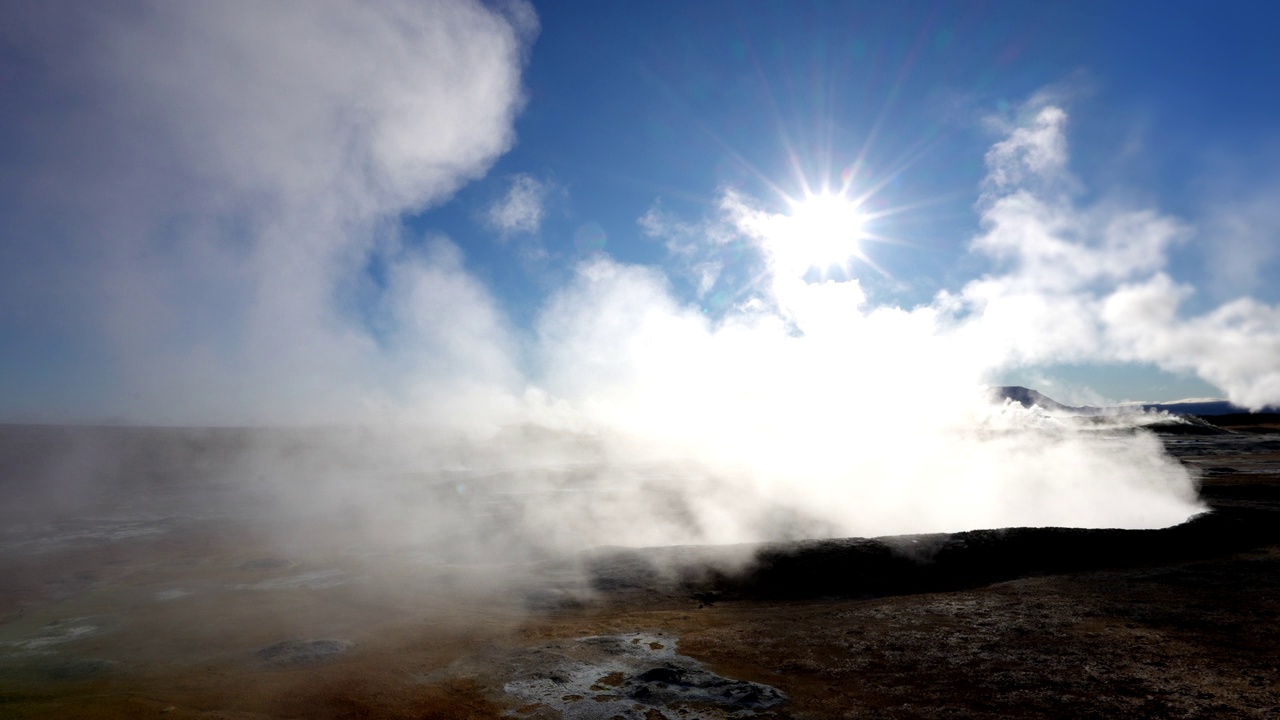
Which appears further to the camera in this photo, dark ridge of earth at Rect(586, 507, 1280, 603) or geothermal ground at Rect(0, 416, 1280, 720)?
dark ridge of earth at Rect(586, 507, 1280, 603)

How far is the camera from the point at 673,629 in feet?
37.8

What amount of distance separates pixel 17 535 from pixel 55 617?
16083 millimetres

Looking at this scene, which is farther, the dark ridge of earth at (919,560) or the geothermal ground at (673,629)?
the dark ridge of earth at (919,560)

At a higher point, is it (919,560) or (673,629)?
(919,560)

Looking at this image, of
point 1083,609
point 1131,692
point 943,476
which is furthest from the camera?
point 943,476

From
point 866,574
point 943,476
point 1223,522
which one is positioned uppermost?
point 943,476

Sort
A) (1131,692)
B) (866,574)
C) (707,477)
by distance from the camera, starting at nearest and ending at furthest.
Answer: (1131,692), (866,574), (707,477)

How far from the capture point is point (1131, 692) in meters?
7.55

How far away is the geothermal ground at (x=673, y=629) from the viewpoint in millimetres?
8039

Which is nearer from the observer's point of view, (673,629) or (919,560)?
(673,629)

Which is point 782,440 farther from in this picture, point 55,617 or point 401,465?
point 55,617

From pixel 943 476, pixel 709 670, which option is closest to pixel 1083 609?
pixel 709 670

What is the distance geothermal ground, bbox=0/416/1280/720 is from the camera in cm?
804

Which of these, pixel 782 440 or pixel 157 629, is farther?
pixel 782 440
